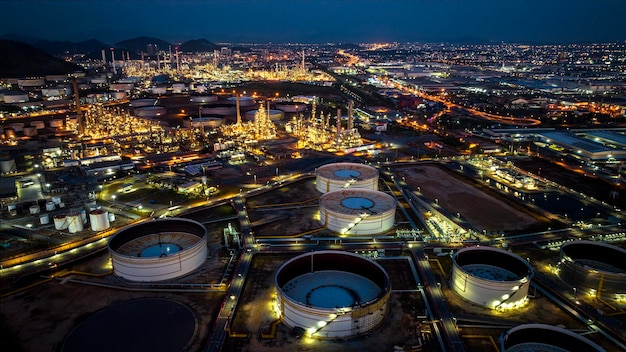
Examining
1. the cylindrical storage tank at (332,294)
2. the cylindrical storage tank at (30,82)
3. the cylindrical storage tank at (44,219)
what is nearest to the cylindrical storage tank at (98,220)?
the cylindrical storage tank at (44,219)

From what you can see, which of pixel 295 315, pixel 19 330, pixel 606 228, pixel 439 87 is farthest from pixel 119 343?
pixel 439 87

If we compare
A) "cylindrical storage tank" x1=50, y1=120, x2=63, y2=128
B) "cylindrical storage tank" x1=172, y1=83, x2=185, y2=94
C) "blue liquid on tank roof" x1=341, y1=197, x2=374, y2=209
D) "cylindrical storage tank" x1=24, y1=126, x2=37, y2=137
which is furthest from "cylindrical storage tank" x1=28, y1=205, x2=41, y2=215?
"cylindrical storage tank" x1=172, y1=83, x2=185, y2=94

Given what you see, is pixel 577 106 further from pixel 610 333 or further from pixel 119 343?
pixel 119 343

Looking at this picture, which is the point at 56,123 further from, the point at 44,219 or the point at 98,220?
the point at 98,220

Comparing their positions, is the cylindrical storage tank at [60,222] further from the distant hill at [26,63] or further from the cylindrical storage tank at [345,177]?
the distant hill at [26,63]

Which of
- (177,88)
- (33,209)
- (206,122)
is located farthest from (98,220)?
(177,88)

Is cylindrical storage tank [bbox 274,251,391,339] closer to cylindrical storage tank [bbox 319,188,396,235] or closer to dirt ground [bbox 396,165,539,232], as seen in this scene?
cylindrical storage tank [bbox 319,188,396,235]
